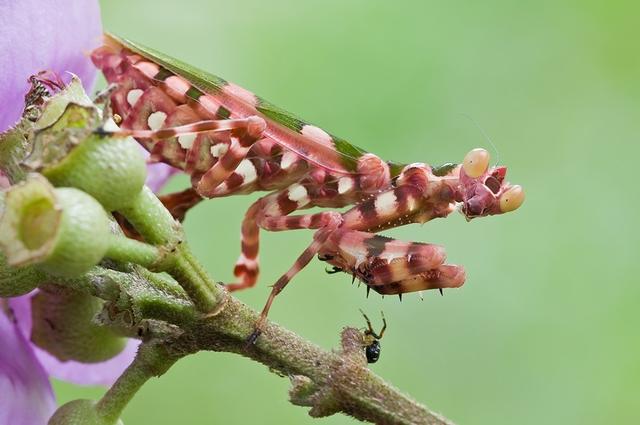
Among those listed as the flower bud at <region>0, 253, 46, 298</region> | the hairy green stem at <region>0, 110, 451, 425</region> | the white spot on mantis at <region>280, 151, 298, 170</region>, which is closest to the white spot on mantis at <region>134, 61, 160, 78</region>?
the white spot on mantis at <region>280, 151, 298, 170</region>

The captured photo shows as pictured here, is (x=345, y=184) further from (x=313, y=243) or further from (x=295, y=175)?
(x=313, y=243)

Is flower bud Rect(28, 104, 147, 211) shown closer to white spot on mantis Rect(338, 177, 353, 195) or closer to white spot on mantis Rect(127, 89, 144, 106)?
white spot on mantis Rect(127, 89, 144, 106)

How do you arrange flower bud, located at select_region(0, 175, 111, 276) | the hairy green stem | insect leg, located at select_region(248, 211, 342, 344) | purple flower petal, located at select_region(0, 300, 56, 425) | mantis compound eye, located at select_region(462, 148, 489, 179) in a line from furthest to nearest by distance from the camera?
mantis compound eye, located at select_region(462, 148, 489, 179)
insect leg, located at select_region(248, 211, 342, 344)
purple flower petal, located at select_region(0, 300, 56, 425)
the hairy green stem
flower bud, located at select_region(0, 175, 111, 276)

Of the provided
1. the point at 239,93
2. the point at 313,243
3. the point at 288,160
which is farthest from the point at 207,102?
the point at 313,243

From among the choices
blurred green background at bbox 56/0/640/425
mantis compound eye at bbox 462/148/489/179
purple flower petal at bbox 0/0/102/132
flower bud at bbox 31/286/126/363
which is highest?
blurred green background at bbox 56/0/640/425

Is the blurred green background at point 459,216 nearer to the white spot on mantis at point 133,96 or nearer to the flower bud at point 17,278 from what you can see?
the white spot on mantis at point 133,96

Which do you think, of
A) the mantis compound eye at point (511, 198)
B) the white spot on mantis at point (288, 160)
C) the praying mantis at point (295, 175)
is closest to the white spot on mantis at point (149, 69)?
the praying mantis at point (295, 175)

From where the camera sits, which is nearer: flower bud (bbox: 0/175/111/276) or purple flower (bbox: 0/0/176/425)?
flower bud (bbox: 0/175/111/276)
